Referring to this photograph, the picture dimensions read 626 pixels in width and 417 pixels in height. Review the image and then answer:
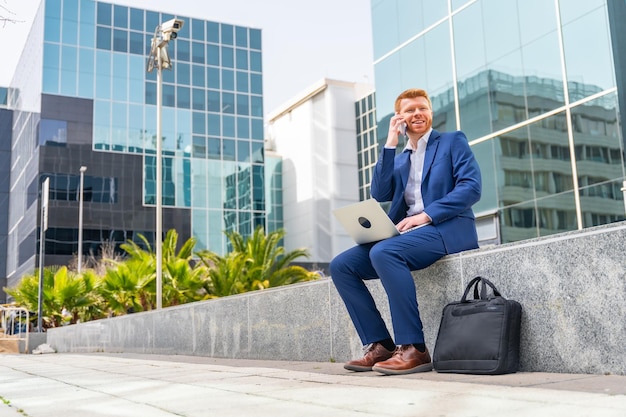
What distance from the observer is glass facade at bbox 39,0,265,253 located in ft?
176

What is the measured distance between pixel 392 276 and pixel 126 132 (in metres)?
52.4

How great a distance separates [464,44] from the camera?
1973 cm

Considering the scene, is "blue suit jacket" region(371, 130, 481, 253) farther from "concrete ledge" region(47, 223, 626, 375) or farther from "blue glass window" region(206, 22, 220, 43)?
"blue glass window" region(206, 22, 220, 43)

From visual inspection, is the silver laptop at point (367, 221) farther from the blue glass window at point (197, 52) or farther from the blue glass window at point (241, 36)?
the blue glass window at point (241, 36)

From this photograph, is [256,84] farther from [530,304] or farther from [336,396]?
[336,396]

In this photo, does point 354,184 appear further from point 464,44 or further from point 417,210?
point 417,210

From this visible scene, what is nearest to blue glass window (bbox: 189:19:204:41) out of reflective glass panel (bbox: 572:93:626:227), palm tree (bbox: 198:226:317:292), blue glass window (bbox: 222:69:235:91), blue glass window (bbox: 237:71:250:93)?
blue glass window (bbox: 222:69:235:91)

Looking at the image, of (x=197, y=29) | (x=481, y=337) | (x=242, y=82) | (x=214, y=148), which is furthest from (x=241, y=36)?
(x=481, y=337)

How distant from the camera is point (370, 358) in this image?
5.17 metres

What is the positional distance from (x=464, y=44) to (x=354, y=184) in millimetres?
47383

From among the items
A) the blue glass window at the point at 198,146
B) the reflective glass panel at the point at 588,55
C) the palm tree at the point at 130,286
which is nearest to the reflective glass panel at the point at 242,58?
the blue glass window at the point at 198,146

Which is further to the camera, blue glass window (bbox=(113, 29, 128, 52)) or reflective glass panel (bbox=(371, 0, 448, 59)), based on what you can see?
blue glass window (bbox=(113, 29, 128, 52))

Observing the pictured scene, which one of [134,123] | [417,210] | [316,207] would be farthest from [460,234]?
[316,207]

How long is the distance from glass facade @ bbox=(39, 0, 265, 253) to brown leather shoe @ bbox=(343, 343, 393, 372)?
159 ft
